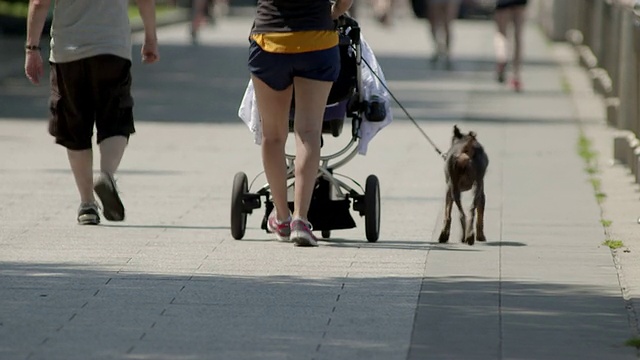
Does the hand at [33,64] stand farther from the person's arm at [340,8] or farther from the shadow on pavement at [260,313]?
the person's arm at [340,8]

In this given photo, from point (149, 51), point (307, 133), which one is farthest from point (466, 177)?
point (149, 51)

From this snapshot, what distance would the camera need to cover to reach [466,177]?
32.1ft

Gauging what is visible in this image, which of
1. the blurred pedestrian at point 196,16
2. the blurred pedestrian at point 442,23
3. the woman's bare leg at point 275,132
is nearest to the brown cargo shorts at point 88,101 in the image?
the woman's bare leg at point 275,132

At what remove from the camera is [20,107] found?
1927 centimetres

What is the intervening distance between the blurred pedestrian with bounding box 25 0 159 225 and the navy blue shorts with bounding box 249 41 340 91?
1.33m

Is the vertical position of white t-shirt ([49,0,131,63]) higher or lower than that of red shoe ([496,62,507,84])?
higher

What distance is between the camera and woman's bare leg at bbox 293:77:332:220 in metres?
9.30

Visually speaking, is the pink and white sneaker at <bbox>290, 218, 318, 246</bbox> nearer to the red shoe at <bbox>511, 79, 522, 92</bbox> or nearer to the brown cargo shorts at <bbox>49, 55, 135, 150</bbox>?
the brown cargo shorts at <bbox>49, 55, 135, 150</bbox>

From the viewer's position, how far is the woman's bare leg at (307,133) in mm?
9305

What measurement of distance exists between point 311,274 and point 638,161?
180 inches

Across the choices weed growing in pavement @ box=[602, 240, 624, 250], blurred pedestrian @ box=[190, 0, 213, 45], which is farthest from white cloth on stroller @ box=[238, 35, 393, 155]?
blurred pedestrian @ box=[190, 0, 213, 45]

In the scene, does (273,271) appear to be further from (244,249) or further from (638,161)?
(638,161)

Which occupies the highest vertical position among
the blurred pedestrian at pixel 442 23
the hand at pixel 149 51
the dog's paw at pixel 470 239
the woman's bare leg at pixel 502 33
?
the hand at pixel 149 51

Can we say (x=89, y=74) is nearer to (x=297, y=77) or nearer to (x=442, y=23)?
(x=297, y=77)
